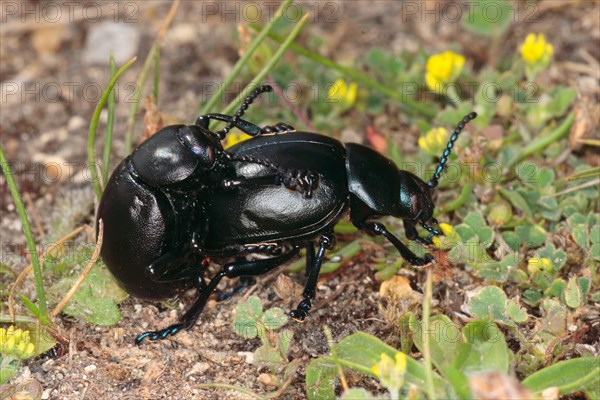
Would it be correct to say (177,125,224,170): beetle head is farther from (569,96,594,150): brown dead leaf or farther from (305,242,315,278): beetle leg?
(569,96,594,150): brown dead leaf

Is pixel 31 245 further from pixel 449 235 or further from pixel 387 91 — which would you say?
pixel 387 91

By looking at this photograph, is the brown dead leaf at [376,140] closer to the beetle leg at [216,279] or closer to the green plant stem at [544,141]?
the green plant stem at [544,141]

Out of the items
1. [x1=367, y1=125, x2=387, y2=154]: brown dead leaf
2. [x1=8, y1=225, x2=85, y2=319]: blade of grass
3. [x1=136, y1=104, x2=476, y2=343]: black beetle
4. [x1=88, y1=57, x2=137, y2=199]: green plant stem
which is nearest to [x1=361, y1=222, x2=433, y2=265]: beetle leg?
[x1=136, y1=104, x2=476, y2=343]: black beetle

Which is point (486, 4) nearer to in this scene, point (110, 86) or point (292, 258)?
point (292, 258)

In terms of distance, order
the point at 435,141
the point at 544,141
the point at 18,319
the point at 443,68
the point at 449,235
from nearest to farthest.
→ 1. the point at 18,319
2. the point at 449,235
3. the point at 435,141
4. the point at 544,141
5. the point at 443,68

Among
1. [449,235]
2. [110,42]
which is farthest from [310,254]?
[110,42]

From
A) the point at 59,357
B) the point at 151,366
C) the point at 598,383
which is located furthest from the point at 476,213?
the point at 59,357
